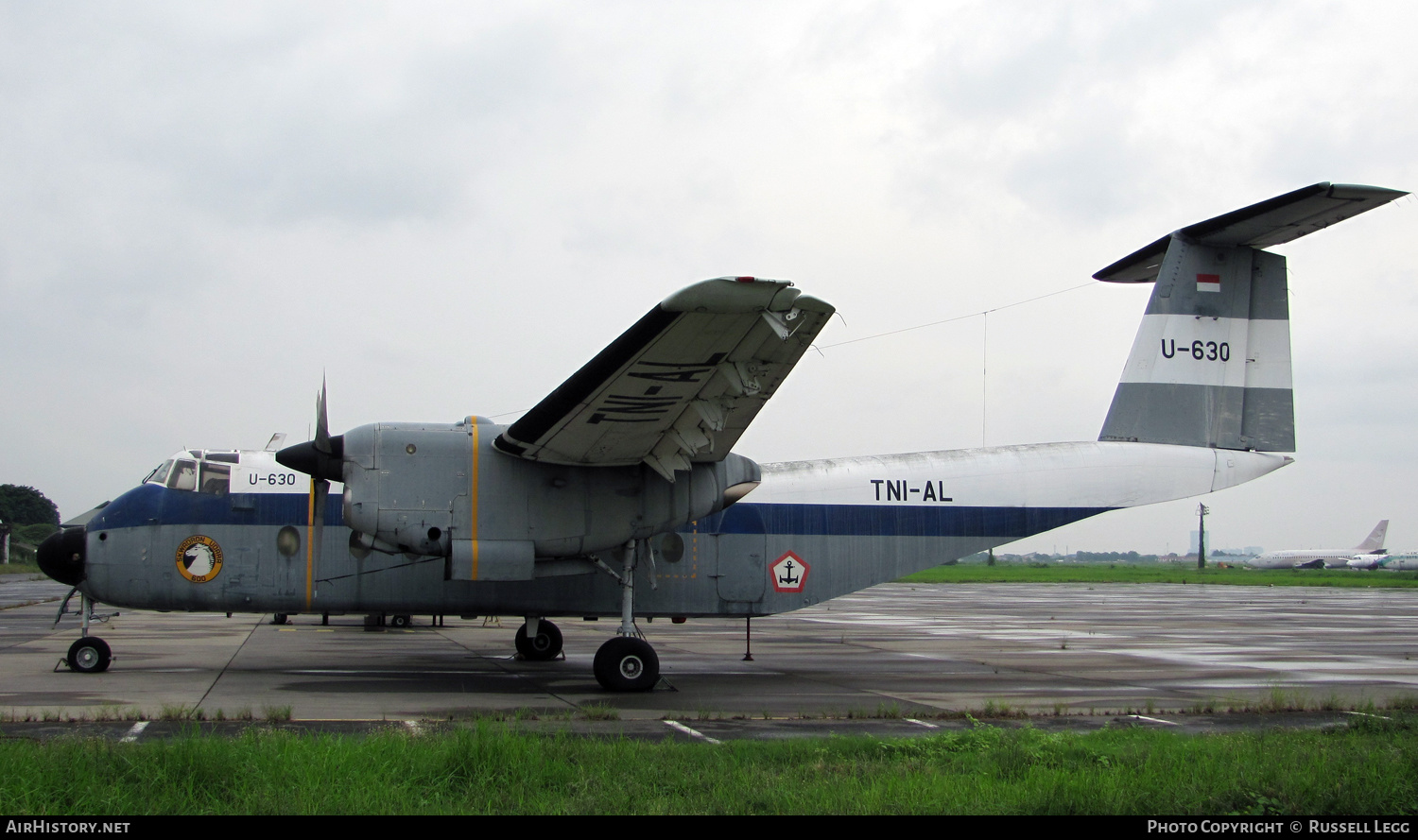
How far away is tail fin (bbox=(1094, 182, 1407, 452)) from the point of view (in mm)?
14711

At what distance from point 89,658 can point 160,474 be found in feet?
7.90

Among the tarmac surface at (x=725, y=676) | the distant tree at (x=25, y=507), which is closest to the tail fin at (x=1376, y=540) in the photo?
the tarmac surface at (x=725, y=676)

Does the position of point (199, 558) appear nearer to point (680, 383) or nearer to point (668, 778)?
point (680, 383)

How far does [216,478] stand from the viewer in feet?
41.4

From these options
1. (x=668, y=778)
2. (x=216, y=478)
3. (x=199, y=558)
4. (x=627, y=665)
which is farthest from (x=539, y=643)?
(x=668, y=778)

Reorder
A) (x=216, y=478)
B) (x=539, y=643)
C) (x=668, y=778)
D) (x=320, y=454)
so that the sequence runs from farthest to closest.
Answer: (x=539, y=643)
(x=216, y=478)
(x=320, y=454)
(x=668, y=778)

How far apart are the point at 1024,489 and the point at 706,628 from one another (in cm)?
1130

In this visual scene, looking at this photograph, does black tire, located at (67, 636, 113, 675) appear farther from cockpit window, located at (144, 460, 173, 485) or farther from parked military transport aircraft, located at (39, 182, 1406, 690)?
cockpit window, located at (144, 460, 173, 485)

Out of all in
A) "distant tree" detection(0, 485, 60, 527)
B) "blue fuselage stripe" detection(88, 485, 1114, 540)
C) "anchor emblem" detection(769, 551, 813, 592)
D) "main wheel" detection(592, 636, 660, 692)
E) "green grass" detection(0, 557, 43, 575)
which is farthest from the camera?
"distant tree" detection(0, 485, 60, 527)

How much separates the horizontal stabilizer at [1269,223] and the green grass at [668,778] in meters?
7.23

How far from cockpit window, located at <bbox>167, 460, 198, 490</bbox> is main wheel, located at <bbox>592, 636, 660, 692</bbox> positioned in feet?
18.2

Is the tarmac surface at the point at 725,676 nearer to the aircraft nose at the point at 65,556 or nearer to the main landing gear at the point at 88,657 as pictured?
the main landing gear at the point at 88,657

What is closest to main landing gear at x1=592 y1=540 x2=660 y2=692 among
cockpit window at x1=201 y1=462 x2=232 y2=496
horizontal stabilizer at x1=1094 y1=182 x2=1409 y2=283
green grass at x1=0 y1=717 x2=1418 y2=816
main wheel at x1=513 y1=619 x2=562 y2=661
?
main wheel at x1=513 y1=619 x2=562 y2=661

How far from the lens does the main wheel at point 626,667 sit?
38.3 feet
